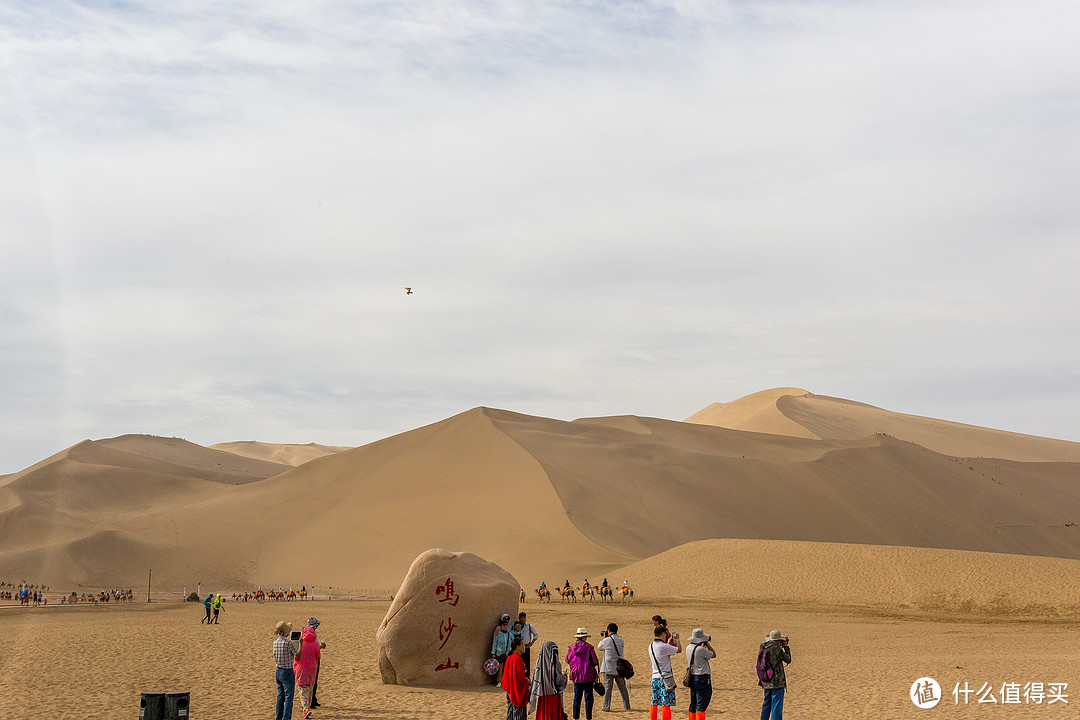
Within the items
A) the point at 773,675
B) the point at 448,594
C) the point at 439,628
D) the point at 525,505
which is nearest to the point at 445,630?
the point at 439,628

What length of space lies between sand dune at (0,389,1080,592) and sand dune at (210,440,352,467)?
8393cm

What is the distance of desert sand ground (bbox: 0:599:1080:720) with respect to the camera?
1441cm

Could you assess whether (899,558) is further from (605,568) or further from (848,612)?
(605,568)

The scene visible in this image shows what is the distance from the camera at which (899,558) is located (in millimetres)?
41812

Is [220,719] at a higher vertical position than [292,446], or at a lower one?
lower

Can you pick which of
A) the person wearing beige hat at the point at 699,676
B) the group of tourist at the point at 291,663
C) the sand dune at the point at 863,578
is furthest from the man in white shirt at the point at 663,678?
the sand dune at the point at 863,578

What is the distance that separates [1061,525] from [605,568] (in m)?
42.7

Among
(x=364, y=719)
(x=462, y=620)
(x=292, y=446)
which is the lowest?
(x=364, y=719)

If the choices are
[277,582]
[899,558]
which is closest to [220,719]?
[899,558]

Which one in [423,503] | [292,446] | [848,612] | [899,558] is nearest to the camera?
[848,612]

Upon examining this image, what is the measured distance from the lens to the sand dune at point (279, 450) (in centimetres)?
17462

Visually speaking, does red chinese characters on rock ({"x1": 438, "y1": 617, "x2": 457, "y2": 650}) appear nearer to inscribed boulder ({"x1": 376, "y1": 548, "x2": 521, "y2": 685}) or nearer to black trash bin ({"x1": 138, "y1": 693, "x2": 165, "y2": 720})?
inscribed boulder ({"x1": 376, "y1": 548, "x2": 521, "y2": 685})

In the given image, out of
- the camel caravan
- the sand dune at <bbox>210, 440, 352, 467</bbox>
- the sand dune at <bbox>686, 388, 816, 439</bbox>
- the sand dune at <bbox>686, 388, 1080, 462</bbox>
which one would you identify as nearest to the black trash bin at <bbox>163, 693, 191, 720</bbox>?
the camel caravan

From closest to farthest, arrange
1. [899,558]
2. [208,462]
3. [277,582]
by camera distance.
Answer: [899,558] → [277,582] → [208,462]
